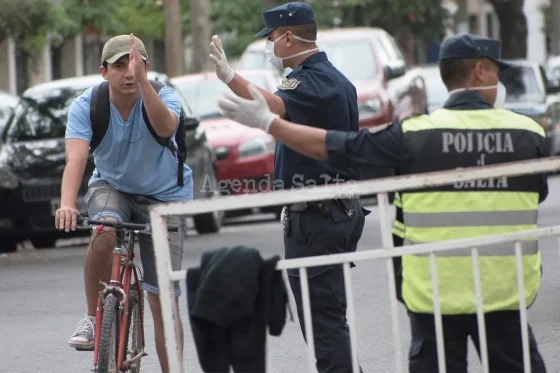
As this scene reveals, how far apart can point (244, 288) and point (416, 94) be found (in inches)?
621

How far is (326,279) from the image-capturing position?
5.65 meters

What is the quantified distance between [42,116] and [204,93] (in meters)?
3.41

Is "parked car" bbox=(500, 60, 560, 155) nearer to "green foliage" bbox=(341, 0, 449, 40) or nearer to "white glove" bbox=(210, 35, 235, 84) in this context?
"white glove" bbox=(210, 35, 235, 84)

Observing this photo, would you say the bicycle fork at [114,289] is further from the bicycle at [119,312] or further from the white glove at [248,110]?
the white glove at [248,110]

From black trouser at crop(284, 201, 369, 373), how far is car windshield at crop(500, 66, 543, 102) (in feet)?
55.0

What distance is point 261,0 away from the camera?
39.2 meters

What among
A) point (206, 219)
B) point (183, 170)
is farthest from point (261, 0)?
point (183, 170)

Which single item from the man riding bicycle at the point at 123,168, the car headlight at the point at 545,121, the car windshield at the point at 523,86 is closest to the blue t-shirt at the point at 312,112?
the man riding bicycle at the point at 123,168

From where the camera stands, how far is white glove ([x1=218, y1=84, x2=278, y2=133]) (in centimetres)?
455

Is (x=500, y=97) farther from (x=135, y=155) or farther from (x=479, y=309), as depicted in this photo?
(x=135, y=155)

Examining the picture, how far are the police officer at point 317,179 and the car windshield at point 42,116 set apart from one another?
8.12 meters

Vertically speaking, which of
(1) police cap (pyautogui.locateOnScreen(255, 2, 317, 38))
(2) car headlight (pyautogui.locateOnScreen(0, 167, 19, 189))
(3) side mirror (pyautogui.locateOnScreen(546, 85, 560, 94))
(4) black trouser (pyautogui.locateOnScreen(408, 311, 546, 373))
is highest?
(1) police cap (pyautogui.locateOnScreen(255, 2, 317, 38))

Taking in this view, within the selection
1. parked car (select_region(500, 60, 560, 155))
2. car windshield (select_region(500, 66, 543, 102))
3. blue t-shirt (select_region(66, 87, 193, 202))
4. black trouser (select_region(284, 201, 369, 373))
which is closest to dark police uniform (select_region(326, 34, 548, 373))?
black trouser (select_region(284, 201, 369, 373))

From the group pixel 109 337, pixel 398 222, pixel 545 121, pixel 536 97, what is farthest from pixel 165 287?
pixel 536 97
